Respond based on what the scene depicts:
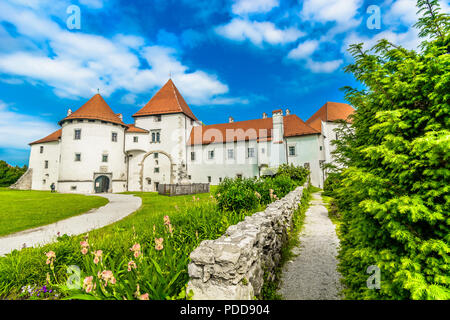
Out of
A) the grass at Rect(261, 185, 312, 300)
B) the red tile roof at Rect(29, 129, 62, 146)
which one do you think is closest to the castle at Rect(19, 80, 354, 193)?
the red tile roof at Rect(29, 129, 62, 146)

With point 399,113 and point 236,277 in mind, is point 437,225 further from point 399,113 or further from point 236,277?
point 236,277

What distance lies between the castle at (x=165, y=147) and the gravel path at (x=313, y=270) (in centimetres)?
2023

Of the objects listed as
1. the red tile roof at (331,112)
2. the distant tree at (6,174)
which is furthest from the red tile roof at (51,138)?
the red tile roof at (331,112)

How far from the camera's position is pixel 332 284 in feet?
13.0

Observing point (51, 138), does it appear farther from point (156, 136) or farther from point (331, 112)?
point (331, 112)

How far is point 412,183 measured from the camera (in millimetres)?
2514

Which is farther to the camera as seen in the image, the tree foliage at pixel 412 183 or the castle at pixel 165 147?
the castle at pixel 165 147

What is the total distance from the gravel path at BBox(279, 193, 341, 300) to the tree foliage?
0.63m

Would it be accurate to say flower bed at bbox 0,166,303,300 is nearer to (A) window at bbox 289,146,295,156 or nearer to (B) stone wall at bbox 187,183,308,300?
(B) stone wall at bbox 187,183,308,300

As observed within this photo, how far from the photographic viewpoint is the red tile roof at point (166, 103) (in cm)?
3061

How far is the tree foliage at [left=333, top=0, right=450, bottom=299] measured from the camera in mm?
2164

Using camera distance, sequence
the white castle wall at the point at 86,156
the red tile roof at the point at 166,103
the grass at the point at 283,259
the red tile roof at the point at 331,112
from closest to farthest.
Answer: the grass at the point at 283,259 < the white castle wall at the point at 86,156 < the red tile roof at the point at 331,112 < the red tile roof at the point at 166,103

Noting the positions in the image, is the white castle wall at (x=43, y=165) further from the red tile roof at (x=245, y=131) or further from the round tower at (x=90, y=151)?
the red tile roof at (x=245, y=131)
